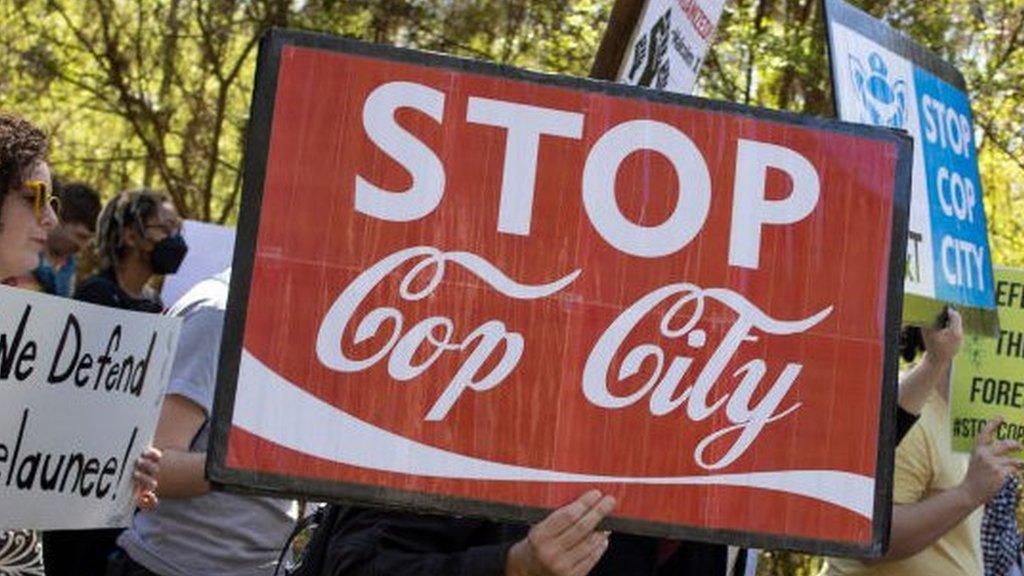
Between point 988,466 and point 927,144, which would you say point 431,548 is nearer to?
point 927,144

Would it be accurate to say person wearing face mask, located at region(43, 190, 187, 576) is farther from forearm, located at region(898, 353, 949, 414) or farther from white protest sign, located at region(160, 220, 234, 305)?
forearm, located at region(898, 353, 949, 414)

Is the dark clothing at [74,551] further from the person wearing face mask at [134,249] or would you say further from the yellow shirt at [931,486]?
the yellow shirt at [931,486]

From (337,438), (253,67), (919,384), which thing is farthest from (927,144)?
(253,67)

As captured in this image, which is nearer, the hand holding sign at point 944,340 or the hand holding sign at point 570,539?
the hand holding sign at point 570,539

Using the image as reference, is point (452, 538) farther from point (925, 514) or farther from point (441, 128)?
point (925, 514)

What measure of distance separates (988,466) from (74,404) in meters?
2.32

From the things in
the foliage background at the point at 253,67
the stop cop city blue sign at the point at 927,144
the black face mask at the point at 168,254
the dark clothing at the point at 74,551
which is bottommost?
the dark clothing at the point at 74,551

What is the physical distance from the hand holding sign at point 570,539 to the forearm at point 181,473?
1894 millimetres

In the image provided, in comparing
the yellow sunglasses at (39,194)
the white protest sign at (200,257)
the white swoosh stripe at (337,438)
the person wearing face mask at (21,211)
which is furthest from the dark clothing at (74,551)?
the white swoosh stripe at (337,438)

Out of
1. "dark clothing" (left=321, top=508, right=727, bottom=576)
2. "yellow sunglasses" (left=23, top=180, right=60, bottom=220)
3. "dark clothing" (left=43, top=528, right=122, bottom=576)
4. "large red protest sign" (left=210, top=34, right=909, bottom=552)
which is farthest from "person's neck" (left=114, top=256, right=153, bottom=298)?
"large red protest sign" (left=210, top=34, right=909, bottom=552)

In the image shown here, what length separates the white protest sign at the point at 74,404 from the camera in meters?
4.33

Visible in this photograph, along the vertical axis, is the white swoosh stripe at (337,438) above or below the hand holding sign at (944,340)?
below

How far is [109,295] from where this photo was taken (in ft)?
20.1

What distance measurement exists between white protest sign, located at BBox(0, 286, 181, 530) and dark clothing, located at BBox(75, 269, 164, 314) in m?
1.16
